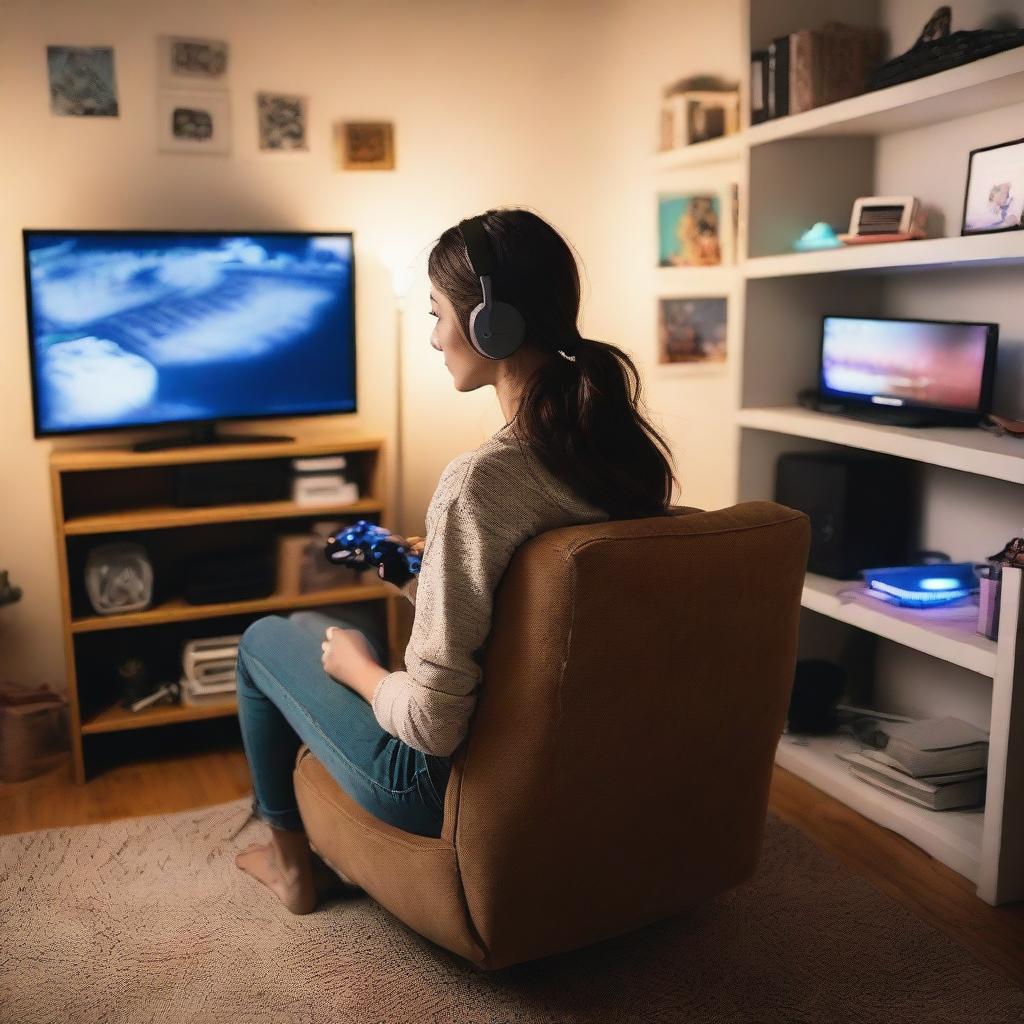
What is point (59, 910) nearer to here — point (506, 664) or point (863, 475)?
point (506, 664)

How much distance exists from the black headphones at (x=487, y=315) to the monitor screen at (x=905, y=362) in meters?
1.31

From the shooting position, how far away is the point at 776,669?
5.90ft

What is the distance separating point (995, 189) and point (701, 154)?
3.41 ft

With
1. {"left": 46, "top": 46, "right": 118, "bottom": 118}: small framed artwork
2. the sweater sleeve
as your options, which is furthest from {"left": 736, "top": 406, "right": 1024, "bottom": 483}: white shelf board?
{"left": 46, "top": 46, "right": 118, "bottom": 118}: small framed artwork

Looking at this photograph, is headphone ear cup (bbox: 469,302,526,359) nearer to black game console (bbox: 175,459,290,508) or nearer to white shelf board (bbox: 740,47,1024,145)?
white shelf board (bbox: 740,47,1024,145)

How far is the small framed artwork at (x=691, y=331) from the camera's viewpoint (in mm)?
3703

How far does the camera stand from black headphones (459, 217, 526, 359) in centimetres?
165

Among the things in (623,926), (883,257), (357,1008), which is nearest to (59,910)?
(357,1008)

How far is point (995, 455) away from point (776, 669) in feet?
2.63

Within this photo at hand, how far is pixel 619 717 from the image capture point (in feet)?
5.41

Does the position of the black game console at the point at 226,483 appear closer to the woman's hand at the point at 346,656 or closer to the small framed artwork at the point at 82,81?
the small framed artwork at the point at 82,81

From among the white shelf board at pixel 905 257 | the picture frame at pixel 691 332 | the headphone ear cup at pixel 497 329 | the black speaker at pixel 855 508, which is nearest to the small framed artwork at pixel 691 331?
the picture frame at pixel 691 332

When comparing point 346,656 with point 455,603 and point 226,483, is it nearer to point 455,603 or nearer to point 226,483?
point 455,603

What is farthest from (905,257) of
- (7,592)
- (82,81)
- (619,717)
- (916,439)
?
(7,592)
